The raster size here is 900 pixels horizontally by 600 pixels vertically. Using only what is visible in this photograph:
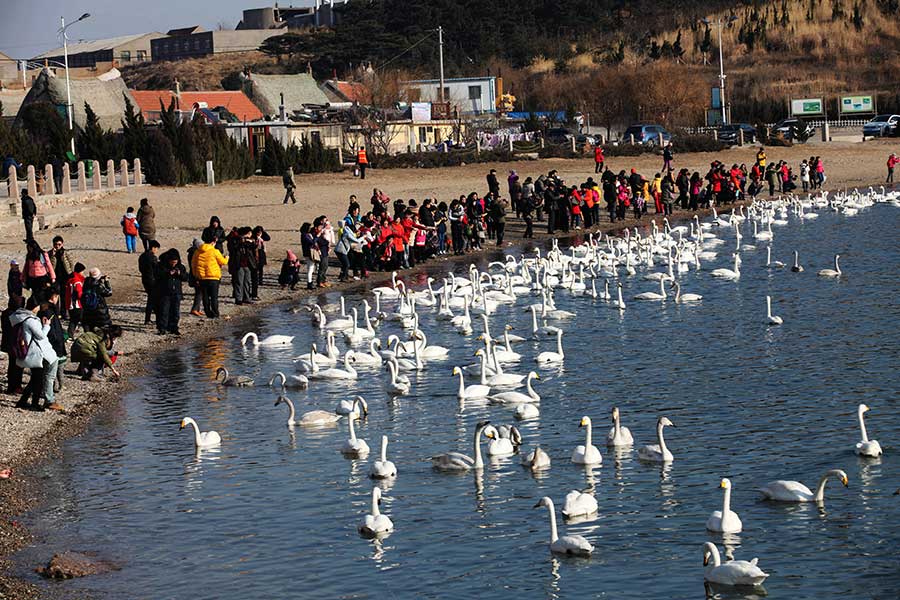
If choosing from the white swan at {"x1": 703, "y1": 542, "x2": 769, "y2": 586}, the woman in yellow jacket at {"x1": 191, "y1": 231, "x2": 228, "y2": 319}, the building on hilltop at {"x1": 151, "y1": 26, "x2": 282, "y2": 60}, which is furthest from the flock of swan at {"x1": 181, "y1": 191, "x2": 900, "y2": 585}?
the building on hilltop at {"x1": 151, "y1": 26, "x2": 282, "y2": 60}

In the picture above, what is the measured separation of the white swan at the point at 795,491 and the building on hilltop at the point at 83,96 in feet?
206

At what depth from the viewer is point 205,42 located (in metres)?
184

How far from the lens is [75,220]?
47094 millimetres

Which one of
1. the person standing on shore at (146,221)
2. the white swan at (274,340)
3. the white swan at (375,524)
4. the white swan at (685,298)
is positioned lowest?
the white swan at (375,524)

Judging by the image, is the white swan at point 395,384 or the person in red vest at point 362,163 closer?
the white swan at point 395,384

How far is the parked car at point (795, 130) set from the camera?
76.7 m

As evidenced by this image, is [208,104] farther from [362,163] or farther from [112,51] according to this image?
[112,51]

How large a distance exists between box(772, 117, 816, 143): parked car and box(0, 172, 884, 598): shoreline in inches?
1574

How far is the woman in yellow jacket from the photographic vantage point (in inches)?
1129

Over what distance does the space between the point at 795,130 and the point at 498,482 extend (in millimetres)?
63307

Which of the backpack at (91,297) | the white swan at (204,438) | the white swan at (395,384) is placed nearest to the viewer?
the white swan at (204,438)

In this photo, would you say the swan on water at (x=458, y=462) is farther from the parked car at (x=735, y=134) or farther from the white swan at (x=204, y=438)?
the parked car at (x=735, y=134)

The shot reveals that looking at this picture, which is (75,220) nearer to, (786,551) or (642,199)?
(642,199)

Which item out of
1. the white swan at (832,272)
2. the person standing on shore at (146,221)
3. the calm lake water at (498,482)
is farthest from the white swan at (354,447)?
the white swan at (832,272)
